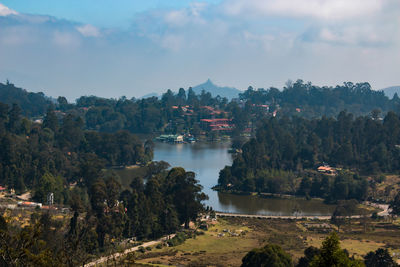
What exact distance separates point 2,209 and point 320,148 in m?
54.4

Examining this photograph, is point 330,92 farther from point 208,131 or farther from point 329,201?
point 329,201

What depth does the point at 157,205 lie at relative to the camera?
47.2 metres

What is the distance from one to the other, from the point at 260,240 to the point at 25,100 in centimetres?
14542

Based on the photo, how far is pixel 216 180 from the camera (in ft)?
248

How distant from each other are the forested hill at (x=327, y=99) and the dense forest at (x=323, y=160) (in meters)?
73.9

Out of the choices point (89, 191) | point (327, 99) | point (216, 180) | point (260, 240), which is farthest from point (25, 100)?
point (260, 240)

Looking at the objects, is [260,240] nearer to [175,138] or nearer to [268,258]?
[268,258]

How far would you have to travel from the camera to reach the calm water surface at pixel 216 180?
59719 millimetres

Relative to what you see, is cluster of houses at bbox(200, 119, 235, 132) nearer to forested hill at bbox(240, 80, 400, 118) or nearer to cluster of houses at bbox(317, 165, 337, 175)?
forested hill at bbox(240, 80, 400, 118)

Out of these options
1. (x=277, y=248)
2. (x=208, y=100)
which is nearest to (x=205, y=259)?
(x=277, y=248)

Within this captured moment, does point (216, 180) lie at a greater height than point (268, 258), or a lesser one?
greater

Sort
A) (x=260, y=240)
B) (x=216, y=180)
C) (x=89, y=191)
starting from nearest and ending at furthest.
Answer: (x=260, y=240) < (x=89, y=191) < (x=216, y=180)

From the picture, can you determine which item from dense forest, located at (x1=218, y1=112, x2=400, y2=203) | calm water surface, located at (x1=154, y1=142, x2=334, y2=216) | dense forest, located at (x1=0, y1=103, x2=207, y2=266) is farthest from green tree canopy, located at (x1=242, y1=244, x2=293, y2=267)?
dense forest, located at (x1=218, y1=112, x2=400, y2=203)

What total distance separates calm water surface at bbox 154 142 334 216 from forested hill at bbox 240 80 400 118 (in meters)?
58.8
